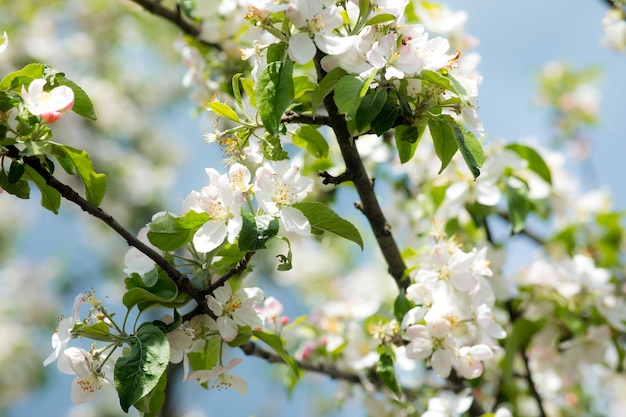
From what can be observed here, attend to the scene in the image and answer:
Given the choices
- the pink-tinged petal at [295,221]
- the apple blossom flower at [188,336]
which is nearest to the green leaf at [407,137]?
the pink-tinged petal at [295,221]

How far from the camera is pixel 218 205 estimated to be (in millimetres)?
1018

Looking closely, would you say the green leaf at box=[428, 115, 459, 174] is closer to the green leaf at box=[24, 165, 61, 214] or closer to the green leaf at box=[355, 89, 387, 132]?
the green leaf at box=[355, 89, 387, 132]

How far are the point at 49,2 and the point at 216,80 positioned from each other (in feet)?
9.82

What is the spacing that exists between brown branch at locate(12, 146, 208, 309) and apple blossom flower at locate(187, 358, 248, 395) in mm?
144

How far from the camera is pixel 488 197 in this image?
1.70 meters

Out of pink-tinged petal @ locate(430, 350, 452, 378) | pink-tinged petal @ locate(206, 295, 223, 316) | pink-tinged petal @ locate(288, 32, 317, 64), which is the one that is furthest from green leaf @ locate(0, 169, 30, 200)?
pink-tinged petal @ locate(430, 350, 452, 378)

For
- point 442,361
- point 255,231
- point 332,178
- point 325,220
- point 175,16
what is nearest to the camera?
point 255,231

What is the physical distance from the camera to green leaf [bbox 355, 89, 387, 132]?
0.98 meters

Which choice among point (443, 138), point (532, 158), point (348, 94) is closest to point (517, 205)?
point (532, 158)

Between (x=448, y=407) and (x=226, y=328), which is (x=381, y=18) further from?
(x=448, y=407)

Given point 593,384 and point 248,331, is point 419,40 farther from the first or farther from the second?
point 593,384

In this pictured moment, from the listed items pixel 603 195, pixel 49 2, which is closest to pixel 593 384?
pixel 603 195

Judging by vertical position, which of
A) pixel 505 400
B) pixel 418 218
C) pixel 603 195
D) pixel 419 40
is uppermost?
pixel 419 40

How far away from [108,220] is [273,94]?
1.15 feet
